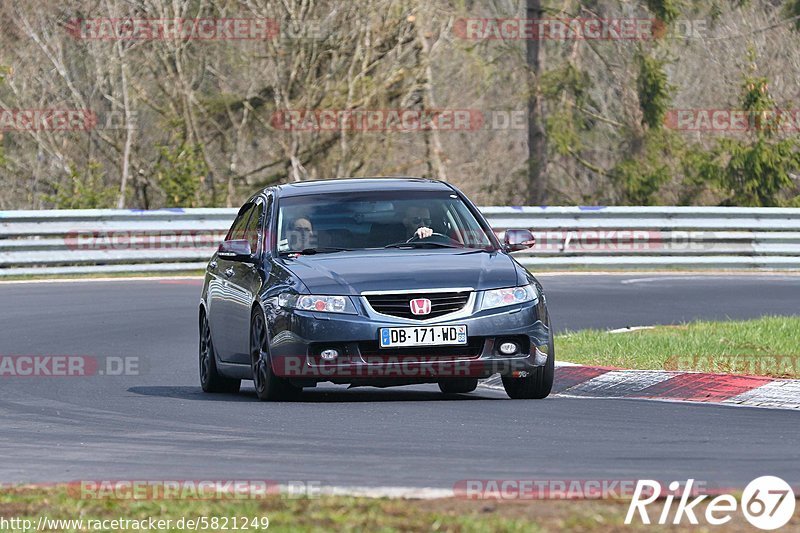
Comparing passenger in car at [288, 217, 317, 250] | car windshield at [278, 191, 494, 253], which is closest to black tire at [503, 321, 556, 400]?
car windshield at [278, 191, 494, 253]

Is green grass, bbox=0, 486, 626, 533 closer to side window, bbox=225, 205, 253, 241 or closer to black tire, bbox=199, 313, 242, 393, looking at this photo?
black tire, bbox=199, 313, 242, 393

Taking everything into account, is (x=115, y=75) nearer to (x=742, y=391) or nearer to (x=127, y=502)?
(x=742, y=391)

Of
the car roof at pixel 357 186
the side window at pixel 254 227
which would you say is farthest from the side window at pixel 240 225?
the car roof at pixel 357 186

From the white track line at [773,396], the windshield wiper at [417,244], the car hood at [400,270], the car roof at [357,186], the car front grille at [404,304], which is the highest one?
the car roof at [357,186]

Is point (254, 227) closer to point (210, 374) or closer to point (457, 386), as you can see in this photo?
point (210, 374)

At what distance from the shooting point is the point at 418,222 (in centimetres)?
1169

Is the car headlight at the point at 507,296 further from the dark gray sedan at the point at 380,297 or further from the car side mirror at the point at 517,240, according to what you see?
the car side mirror at the point at 517,240

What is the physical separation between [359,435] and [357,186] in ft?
11.4

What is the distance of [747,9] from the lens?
42.5 m

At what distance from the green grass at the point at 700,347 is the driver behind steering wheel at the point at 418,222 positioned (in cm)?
189

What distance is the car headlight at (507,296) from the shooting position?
1055cm

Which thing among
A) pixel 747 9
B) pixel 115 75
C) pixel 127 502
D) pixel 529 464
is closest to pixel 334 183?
pixel 529 464

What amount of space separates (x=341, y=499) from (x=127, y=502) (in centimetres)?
84

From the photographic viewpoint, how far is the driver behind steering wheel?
1158 cm
